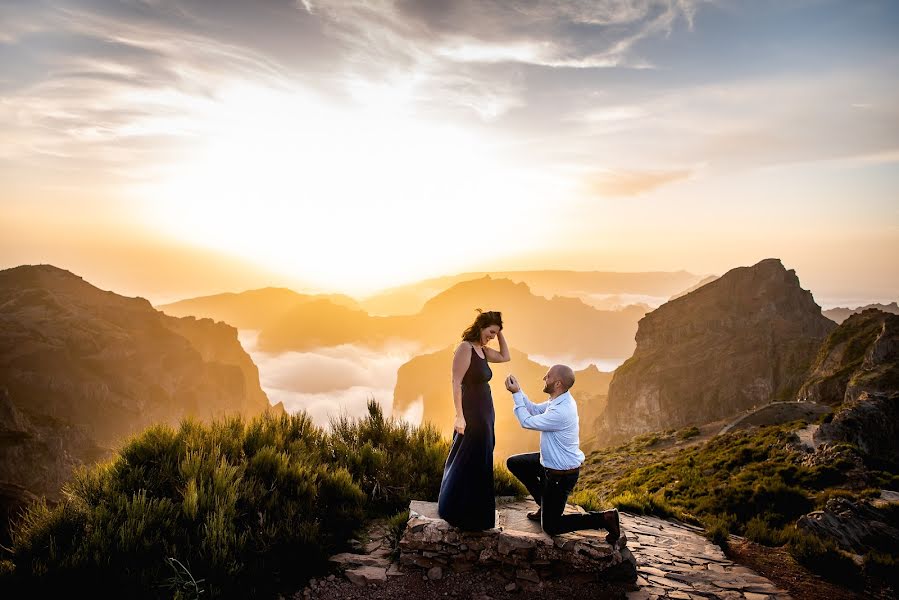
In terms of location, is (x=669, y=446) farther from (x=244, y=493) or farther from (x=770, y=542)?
(x=244, y=493)

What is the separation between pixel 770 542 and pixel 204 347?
185 m

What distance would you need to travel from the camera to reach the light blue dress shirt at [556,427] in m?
6.12

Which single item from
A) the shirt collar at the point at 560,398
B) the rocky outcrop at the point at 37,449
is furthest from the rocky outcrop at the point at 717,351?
the rocky outcrop at the point at 37,449

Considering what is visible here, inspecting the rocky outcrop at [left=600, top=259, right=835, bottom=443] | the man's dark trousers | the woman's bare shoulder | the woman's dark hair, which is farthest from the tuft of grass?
the rocky outcrop at [left=600, top=259, right=835, bottom=443]

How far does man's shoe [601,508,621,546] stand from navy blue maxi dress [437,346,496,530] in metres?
1.49

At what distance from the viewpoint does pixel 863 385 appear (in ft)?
108

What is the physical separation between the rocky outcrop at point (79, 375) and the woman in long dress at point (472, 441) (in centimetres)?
6104

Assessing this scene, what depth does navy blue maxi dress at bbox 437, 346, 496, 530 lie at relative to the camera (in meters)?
6.30

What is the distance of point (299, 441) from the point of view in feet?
28.7

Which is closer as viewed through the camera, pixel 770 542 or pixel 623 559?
pixel 623 559

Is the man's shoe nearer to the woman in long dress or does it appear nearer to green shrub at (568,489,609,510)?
the woman in long dress

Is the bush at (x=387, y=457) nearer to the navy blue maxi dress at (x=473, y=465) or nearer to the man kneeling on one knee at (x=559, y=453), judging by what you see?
the navy blue maxi dress at (x=473, y=465)

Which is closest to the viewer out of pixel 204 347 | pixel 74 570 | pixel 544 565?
pixel 74 570

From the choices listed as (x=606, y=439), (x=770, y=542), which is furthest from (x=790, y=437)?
(x=606, y=439)
